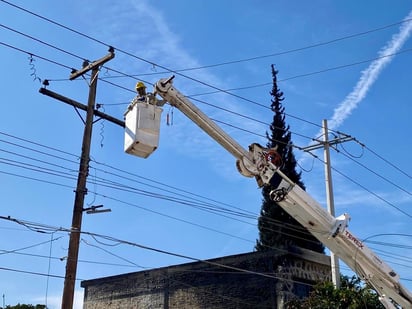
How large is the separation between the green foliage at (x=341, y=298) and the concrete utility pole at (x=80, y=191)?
842 cm

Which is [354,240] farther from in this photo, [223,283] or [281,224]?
[281,224]

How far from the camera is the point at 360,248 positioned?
1497 cm

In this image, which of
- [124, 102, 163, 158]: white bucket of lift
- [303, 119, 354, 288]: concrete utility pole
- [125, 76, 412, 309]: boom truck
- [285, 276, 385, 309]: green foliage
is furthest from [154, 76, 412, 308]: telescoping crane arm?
[303, 119, 354, 288]: concrete utility pole

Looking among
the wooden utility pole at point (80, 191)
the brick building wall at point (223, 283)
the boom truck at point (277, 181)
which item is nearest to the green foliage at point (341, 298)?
the brick building wall at point (223, 283)

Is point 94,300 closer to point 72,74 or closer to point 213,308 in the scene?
point 213,308

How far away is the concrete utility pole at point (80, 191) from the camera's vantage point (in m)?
14.1

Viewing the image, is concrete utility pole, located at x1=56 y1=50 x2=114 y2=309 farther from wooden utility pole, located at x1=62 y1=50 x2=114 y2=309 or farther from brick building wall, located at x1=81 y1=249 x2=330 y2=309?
brick building wall, located at x1=81 y1=249 x2=330 y2=309

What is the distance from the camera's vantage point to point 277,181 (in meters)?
14.1

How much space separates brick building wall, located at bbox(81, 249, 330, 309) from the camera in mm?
21031

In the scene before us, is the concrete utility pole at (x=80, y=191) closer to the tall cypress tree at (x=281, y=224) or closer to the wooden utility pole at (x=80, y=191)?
the wooden utility pole at (x=80, y=191)

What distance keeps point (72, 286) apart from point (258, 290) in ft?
28.8

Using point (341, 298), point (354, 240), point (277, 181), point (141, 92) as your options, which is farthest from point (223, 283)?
point (141, 92)

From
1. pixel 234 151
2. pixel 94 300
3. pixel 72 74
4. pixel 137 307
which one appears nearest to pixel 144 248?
pixel 234 151

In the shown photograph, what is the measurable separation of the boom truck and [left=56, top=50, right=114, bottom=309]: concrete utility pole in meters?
3.15
